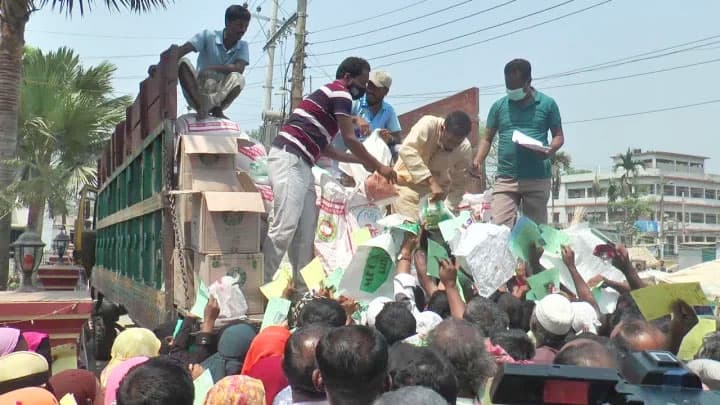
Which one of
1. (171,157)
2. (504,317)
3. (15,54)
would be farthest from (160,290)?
(15,54)

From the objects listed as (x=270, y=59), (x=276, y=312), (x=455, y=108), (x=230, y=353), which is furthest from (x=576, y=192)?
(x=230, y=353)

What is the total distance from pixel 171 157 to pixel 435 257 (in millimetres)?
1667

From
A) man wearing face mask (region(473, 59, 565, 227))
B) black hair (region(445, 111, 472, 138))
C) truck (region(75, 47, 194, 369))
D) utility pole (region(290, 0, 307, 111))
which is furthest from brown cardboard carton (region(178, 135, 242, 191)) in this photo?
utility pole (region(290, 0, 307, 111))

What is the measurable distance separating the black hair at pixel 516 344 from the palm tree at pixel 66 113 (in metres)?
10.5

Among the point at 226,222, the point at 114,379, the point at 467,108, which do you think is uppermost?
the point at 467,108

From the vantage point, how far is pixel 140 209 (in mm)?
5051

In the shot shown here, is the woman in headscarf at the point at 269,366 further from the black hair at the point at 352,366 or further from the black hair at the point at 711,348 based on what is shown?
the black hair at the point at 711,348

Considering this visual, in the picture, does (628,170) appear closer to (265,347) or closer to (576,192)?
(576,192)

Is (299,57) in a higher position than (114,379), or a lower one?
higher

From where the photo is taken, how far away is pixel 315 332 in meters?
2.26

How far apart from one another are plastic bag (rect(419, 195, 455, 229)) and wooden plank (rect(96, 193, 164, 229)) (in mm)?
1688

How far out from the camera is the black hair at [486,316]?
3.01 metres

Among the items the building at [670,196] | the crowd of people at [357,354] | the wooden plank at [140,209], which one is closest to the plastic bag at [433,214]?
the crowd of people at [357,354]

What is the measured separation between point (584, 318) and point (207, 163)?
2.18 meters
